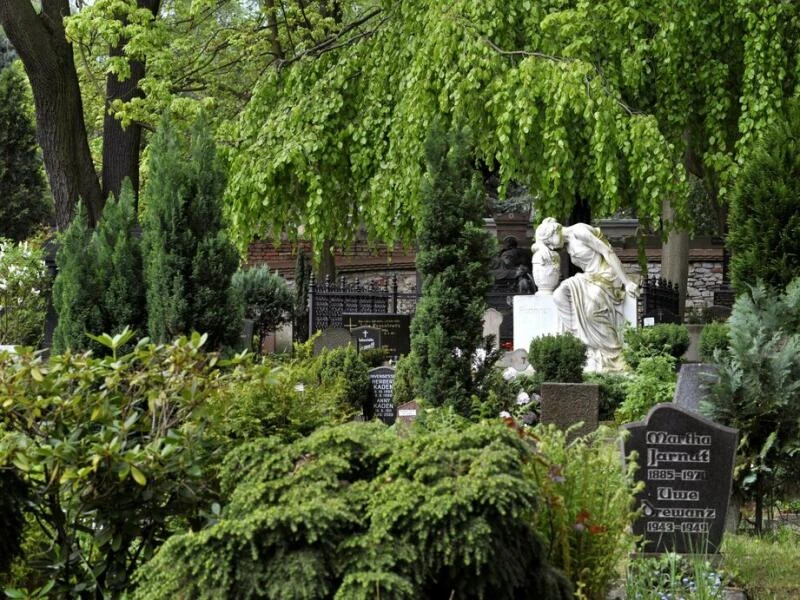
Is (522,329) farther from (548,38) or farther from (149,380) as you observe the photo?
(149,380)

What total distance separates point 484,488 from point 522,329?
1232cm

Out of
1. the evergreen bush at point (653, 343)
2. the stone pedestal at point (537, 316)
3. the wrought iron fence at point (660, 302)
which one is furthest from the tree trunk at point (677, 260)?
the evergreen bush at point (653, 343)

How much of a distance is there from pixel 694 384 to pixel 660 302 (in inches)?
511

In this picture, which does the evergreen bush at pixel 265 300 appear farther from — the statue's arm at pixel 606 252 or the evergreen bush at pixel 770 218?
the evergreen bush at pixel 770 218

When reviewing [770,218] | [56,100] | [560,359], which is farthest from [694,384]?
[56,100]

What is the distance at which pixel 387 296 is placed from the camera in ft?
80.2

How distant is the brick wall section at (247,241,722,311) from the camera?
112ft

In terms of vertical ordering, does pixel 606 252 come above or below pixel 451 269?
below

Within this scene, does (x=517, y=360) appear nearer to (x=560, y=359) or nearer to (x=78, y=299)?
(x=560, y=359)

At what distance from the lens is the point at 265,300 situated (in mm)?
23953

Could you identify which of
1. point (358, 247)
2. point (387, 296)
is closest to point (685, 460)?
point (387, 296)

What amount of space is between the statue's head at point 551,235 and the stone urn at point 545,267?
77 millimetres

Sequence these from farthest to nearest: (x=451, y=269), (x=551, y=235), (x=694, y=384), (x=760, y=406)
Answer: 1. (x=551, y=235)
2. (x=451, y=269)
3. (x=694, y=384)
4. (x=760, y=406)

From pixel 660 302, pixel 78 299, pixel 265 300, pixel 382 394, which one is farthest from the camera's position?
pixel 265 300
